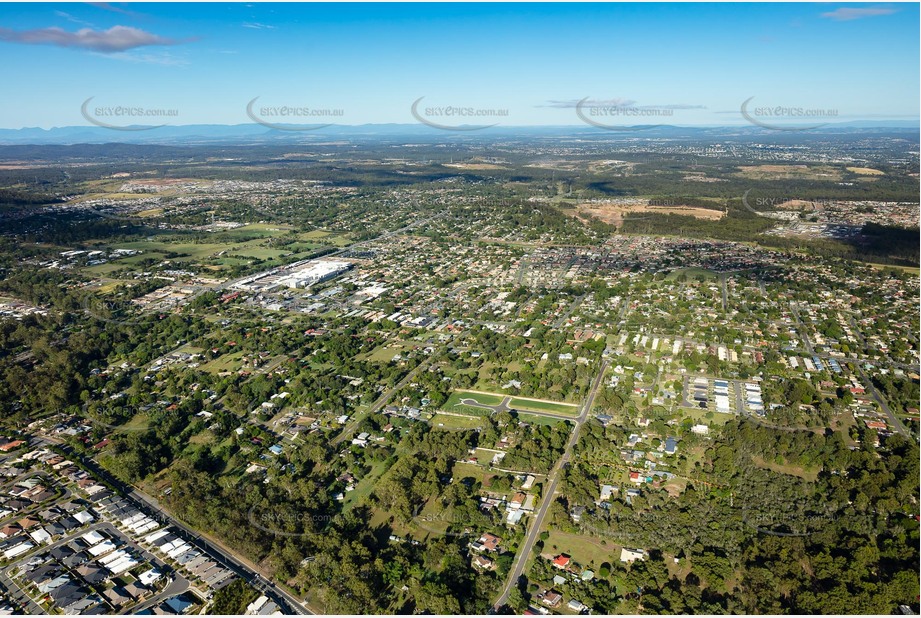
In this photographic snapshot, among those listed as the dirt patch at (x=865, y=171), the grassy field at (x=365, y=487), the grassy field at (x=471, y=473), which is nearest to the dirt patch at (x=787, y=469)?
the grassy field at (x=471, y=473)

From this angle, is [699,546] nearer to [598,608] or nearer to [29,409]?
[598,608]

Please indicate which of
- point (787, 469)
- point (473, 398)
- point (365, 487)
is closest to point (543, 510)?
point (365, 487)

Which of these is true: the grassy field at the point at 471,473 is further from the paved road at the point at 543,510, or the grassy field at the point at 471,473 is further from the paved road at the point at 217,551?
the paved road at the point at 217,551

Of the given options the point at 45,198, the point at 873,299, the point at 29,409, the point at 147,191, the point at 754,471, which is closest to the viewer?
the point at 754,471

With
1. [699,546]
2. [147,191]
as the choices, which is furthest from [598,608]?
[147,191]

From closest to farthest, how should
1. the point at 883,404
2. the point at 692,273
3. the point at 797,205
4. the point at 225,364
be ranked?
the point at 883,404
the point at 225,364
the point at 692,273
the point at 797,205

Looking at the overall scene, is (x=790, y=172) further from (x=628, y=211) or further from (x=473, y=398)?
(x=473, y=398)
